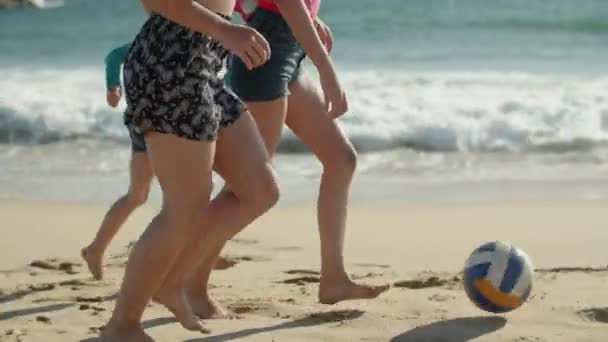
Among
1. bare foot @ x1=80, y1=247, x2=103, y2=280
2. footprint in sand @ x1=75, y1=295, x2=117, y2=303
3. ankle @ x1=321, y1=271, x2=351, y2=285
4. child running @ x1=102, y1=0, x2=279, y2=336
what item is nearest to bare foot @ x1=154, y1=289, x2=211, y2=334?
child running @ x1=102, y1=0, x2=279, y2=336

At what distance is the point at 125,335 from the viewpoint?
11.9 ft

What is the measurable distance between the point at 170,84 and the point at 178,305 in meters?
0.70

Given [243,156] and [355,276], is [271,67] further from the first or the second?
[355,276]

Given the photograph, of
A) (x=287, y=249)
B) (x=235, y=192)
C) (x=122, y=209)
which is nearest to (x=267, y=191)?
(x=235, y=192)

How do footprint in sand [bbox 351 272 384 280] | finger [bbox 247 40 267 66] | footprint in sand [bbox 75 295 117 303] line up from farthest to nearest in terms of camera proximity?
footprint in sand [bbox 351 272 384 280] < footprint in sand [bbox 75 295 117 303] < finger [bbox 247 40 267 66]

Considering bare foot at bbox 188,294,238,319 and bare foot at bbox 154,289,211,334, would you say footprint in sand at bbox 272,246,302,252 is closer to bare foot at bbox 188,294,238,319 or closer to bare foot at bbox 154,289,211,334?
bare foot at bbox 188,294,238,319

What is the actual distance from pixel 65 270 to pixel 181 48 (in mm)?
2255

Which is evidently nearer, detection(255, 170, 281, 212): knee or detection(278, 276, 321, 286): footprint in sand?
detection(255, 170, 281, 212): knee

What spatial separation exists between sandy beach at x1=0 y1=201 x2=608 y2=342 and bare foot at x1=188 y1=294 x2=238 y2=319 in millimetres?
77

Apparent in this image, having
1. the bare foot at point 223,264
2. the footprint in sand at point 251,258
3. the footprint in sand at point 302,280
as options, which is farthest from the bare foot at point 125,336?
the footprint in sand at point 251,258

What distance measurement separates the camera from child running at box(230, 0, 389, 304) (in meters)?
4.17

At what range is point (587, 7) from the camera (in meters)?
19.6

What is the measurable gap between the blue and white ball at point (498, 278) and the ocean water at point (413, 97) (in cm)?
315

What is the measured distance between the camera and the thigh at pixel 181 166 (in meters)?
3.45
